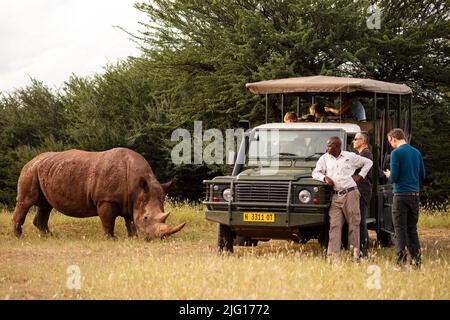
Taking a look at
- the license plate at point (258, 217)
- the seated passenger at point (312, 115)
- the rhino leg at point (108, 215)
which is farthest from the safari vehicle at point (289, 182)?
the rhino leg at point (108, 215)

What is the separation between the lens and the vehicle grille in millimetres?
11672

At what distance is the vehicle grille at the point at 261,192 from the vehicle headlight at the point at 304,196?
197 millimetres

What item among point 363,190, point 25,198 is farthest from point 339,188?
point 25,198

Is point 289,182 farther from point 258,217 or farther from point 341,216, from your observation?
point 341,216

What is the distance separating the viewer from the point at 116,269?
10422mm

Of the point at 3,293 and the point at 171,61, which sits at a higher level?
the point at 171,61

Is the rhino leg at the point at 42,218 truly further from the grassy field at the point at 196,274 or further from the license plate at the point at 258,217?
the license plate at the point at 258,217

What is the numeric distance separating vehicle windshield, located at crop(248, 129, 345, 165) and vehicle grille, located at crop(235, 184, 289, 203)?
99cm

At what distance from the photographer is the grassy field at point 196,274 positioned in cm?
856

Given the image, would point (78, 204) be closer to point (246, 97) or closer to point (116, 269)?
point (116, 269)

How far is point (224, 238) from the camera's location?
12414 millimetres
